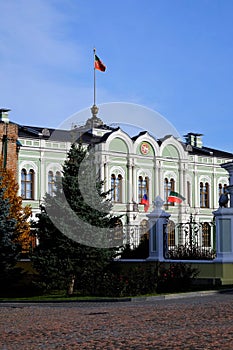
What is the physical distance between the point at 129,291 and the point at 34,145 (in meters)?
30.6

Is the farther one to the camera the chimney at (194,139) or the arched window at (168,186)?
the chimney at (194,139)

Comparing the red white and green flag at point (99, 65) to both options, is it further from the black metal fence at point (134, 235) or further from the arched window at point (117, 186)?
the black metal fence at point (134, 235)

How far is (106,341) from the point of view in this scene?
983 cm

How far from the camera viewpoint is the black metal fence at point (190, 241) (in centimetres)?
2317

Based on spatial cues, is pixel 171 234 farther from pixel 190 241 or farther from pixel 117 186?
pixel 117 186

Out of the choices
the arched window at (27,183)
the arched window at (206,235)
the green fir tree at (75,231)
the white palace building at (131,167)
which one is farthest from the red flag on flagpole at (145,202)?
the arched window at (206,235)

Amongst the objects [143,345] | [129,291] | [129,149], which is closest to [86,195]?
[129,291]

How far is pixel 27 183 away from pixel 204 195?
17.0m

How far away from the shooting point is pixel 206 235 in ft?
79.8

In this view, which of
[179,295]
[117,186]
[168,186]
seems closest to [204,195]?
[168,186]

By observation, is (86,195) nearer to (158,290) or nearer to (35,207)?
(158,290)

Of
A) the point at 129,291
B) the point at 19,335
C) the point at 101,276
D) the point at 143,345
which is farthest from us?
the point at 101,276

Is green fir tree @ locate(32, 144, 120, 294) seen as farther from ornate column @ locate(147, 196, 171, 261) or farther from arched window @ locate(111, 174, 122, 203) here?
arched window @ locate(111, 174, 122, 203)

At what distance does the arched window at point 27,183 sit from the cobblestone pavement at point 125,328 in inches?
1322
